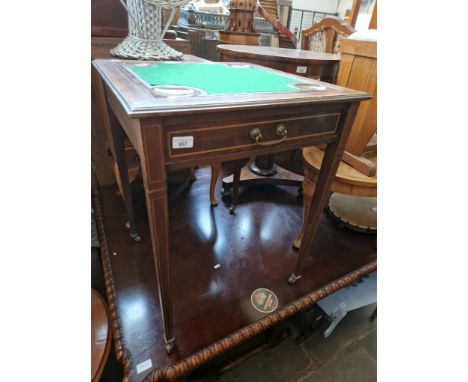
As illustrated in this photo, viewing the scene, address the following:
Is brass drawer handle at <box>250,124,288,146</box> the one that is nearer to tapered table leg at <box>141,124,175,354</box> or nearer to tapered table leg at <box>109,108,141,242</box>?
tapered table leg at <box>141,124,175,354</box>

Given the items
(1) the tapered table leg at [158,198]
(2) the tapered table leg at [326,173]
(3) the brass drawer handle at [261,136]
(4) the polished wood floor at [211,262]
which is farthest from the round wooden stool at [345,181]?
(1) the tapered table leg at [158,198]

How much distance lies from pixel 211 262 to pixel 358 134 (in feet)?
2.31

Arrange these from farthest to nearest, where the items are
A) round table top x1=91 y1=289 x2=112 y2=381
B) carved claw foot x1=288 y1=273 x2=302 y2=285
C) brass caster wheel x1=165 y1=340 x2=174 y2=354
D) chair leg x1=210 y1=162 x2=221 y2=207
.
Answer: chair leg x1=210 y1=162 x2=221 y2=207 → carved claw foot x1=288 y1=273 x2=302 y2=285 → brass caster wheel x1=165 y1=340 x2=174 y2=354 → round table top x1=91 y1=289 x2=112 y2=381

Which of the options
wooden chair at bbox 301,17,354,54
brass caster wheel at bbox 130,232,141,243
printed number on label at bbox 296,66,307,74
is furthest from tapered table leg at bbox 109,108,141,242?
wooden chair at bbox 301,17,354,54

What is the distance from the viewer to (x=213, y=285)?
909mm

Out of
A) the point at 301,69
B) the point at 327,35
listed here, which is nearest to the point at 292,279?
the point at 301,69

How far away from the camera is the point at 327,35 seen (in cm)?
178

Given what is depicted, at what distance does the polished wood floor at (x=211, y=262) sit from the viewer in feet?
2.54

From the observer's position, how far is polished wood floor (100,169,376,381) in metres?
0.77

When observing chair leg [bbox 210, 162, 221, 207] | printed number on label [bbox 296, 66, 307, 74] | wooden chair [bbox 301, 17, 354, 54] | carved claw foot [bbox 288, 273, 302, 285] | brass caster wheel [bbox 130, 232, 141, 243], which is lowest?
carved claw foot [bbox 288, 273, 302, 285]

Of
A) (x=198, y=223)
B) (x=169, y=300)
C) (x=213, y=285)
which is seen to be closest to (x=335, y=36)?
(x=198, y=223)

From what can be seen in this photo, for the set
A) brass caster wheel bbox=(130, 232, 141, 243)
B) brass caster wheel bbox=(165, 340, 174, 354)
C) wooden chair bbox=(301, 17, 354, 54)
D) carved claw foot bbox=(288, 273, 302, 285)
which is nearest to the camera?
brass caster wheel bbox=(165, 340, 174, 354)

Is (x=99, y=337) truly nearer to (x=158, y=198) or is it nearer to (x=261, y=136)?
(x=158, y=198)

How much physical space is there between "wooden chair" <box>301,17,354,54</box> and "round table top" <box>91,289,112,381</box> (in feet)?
5.83
